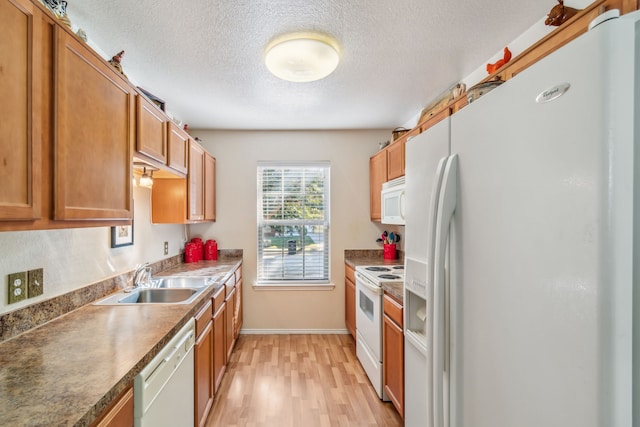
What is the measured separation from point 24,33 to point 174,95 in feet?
5.86

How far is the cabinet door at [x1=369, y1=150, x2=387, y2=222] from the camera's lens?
332cm

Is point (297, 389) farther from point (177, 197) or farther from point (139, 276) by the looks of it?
point (177, 197)

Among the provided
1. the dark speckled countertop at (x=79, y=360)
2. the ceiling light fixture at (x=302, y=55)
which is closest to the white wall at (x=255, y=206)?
the ceiling light fixture at (x=302, y=55)

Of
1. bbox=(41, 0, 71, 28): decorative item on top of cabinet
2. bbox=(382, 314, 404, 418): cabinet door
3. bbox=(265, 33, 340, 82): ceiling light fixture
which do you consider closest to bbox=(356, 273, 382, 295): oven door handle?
bbox=(382, 314, 404, 418): cabinet door

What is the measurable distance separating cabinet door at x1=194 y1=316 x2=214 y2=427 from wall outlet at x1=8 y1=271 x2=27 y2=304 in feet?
2.82

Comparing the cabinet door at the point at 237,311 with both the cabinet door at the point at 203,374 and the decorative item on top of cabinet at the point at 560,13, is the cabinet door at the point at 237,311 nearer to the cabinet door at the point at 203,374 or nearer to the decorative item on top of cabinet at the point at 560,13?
the cabinet door at the point at 203,374

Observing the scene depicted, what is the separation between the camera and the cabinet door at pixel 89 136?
3.64 ft

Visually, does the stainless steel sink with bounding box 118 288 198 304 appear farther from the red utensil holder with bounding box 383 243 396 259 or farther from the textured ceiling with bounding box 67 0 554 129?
the red utensil holder with bounding box 383 243 396 259

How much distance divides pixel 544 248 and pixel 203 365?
202 cm

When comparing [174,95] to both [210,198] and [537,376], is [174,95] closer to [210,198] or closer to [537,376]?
[210,198]

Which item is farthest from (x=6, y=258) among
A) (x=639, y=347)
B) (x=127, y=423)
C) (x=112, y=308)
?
(x=639, y=347)

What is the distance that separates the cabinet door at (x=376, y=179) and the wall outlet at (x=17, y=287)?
2.85 metres

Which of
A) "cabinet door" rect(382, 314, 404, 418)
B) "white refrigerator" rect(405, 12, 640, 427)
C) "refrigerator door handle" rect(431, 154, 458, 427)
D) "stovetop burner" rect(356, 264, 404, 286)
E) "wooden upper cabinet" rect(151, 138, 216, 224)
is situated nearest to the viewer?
"white refrigerator" rect(405, 12, 640, 427)

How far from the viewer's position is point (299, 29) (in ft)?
5.71
